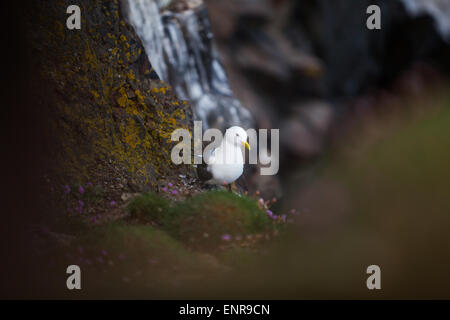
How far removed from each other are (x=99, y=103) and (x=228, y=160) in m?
1.50

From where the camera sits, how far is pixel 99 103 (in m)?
5.53

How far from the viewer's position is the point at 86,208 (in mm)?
5121

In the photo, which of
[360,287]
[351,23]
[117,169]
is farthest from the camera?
[351,23]

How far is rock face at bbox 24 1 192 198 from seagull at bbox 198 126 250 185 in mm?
690

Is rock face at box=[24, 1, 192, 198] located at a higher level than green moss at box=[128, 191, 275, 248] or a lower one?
higher

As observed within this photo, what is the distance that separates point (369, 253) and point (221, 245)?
9.40 feet

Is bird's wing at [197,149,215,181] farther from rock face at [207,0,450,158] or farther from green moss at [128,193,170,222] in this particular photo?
rock face at [207,0,450,158]

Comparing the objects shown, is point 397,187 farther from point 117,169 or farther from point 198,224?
point 117,169

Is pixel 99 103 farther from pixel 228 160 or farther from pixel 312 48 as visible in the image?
pixel 312 48

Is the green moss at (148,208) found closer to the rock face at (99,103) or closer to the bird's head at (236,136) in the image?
the rock face at (99,103)

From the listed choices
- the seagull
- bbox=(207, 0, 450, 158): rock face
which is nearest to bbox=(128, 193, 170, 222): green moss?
the seagull

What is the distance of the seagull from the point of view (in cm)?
546

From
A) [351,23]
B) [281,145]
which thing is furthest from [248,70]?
[351,23]

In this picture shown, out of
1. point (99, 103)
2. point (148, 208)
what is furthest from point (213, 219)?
point (99, 103)
